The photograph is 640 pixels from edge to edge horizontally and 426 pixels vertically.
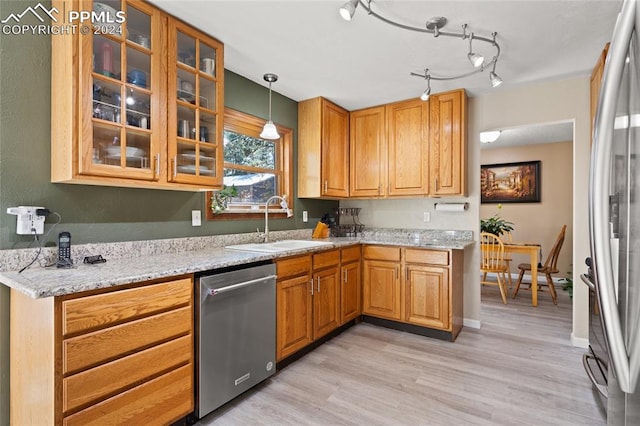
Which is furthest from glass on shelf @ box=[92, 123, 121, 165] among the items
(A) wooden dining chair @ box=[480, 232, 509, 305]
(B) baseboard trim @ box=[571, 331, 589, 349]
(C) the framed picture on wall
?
(C) the framed picture on wall

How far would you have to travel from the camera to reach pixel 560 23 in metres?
2.07

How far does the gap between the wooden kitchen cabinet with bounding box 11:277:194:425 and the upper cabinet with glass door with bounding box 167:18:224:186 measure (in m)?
0.82

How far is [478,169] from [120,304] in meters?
3.30

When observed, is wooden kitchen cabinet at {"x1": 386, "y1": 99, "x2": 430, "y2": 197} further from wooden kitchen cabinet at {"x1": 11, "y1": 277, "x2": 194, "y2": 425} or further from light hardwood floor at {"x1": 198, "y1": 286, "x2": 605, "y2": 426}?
wooden kitchen cabinet at {"x1": 11, "y1": 277, "x2": 194, "y2": 425}

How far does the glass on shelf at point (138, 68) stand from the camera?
5.95 feet

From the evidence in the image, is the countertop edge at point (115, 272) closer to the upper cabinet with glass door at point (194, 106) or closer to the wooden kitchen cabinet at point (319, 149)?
the upper cabinet with glass door at point (194, 106)

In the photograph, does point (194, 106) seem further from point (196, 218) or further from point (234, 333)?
point (234, 333)

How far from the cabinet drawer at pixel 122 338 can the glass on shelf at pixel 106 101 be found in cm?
108

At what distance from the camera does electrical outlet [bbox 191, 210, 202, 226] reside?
2.48 meters

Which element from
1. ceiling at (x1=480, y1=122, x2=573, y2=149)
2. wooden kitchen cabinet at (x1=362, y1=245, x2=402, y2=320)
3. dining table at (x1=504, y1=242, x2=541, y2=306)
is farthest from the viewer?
ceiling at (x1=480, y1=122, x2=573, y2=149)

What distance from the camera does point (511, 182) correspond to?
576 cm

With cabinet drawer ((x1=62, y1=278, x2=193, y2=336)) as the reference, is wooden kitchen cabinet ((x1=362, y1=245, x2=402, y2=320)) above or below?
below

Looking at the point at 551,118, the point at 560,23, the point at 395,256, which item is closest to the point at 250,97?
the point at 395,256

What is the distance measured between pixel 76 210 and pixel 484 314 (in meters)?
4.06
